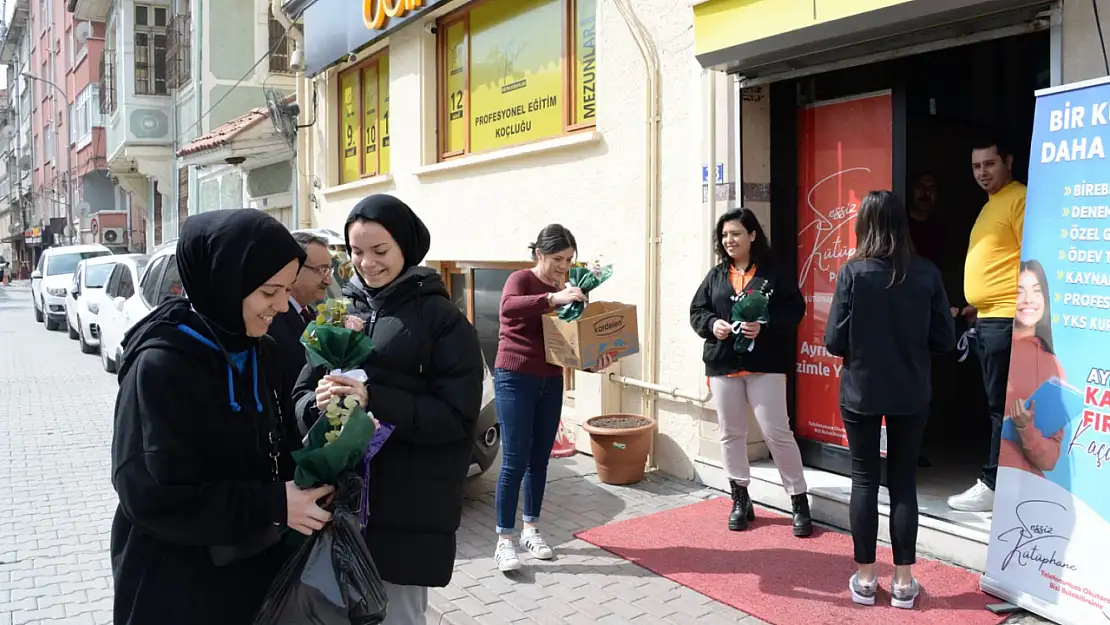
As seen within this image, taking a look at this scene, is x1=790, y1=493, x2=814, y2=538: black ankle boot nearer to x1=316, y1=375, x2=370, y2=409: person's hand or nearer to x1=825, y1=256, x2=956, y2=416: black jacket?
x1=825, y1=256, x2=956, y2=416: black jacket

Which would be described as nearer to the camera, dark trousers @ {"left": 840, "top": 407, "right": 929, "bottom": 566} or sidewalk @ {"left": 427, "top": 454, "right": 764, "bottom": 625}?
dark trousers @ {"left": 840, "top": 407, "right": 929, "bottom": 566}

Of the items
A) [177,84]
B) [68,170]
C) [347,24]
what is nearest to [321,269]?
[347,24]

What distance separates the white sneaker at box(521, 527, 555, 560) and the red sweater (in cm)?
95

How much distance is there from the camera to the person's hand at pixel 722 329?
4.96 metres

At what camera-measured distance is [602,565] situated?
191 inches

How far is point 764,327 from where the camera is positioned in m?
4.96

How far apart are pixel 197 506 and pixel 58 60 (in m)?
48.2

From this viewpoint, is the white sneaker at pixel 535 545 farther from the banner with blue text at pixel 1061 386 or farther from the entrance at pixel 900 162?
the banner with blue text at pixel 1061 386

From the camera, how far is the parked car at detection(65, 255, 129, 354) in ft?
50.8

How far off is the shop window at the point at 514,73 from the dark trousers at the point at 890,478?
432 cm

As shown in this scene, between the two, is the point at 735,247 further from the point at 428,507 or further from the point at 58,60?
the point at 58,60

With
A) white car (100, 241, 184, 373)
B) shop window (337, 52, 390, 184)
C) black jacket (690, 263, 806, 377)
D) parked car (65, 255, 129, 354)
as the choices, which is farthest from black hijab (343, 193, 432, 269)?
parked car (65, 255, 129, 354)

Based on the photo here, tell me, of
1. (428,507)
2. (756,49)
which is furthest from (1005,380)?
(428,507)

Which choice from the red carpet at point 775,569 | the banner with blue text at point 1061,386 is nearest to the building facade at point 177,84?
the red carpet at point 775,569
